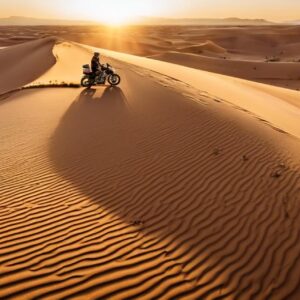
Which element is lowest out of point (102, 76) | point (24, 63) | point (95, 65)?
point (24, 63)

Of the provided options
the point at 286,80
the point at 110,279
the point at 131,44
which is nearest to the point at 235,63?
the point at 286,80

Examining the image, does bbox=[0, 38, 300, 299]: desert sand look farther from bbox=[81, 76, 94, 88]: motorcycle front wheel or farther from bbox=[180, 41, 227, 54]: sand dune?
bbox=[180, 41, 227, 54]: sand dune

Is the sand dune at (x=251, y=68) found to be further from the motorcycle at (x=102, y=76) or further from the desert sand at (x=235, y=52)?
the motorcycle at (x=102, y=76)

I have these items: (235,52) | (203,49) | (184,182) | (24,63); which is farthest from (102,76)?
(235,52)

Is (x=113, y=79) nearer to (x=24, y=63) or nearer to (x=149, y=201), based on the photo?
(x=149, y=201)

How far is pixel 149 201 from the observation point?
6074mm

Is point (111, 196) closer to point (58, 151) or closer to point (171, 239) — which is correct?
point (171, 239)

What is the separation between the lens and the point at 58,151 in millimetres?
8117

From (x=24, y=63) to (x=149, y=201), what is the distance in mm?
21035

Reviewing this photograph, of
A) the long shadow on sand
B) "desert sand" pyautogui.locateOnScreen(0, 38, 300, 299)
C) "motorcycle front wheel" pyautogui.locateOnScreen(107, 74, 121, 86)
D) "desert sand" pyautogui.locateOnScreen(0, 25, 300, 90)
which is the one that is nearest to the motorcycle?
"motorcycle front wheel" pyautogui.locateOnScreen(107, 74, 121, 86)

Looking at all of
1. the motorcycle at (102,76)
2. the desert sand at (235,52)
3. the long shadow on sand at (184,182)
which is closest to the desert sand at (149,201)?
the long shadow on sand at (184,182)

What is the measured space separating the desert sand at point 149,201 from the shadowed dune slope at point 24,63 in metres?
9.59

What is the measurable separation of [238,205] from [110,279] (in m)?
2.60

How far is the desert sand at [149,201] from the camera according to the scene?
4336 millimetres
